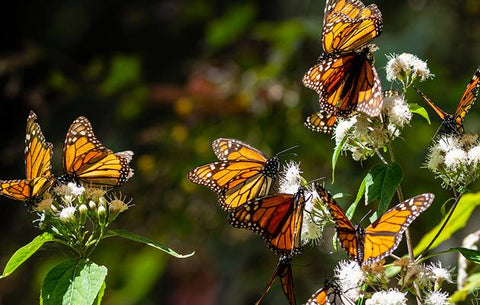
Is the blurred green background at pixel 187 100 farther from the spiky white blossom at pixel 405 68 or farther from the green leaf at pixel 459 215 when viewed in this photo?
the spiky white blossom at pixel 405 68

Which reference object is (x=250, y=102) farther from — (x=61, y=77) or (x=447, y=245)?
(x=447, y=245)

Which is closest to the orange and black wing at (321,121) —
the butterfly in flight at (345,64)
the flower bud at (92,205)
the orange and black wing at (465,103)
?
the butterfly in flight at (345,64)

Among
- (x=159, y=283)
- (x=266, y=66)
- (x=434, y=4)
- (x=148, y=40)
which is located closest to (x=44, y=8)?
(x=148, y=40)

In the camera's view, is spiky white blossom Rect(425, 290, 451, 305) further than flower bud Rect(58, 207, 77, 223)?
No

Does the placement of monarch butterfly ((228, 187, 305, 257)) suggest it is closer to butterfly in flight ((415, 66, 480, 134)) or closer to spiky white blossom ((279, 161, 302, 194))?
spiky white blossom ((279, 161, 302, 194))

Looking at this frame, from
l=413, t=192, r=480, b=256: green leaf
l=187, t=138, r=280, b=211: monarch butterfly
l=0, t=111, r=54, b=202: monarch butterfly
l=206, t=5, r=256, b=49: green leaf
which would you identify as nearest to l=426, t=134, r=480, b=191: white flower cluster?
l=413, t=192, r=480, b=256: green leaf

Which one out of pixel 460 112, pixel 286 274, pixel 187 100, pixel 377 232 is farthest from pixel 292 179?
pixel 187 100
